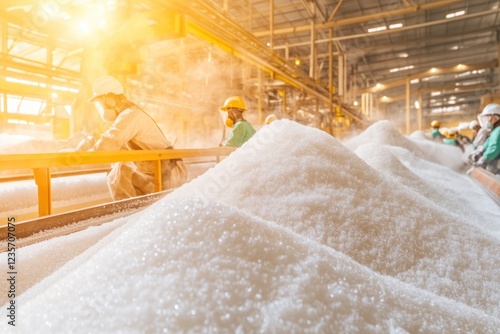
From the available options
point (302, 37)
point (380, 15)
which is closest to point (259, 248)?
point (380, 15)

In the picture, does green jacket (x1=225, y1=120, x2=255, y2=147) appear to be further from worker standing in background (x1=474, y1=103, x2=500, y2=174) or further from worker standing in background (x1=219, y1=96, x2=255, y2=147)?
worker standing in background (x1=474, y1=103, x2=500, y2=174)

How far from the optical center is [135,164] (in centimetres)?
267

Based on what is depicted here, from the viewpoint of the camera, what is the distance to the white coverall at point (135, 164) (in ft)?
7.99

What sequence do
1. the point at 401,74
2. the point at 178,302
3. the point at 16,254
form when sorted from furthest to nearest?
the point at 401,74 → the point at 16,254 → the point at 178,302

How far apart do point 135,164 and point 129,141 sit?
0.19 m

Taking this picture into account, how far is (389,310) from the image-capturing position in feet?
1.81

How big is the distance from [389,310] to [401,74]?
15790 millimetres

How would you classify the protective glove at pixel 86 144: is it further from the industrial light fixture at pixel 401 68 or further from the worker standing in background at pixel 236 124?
the industrial light fixture at pixel 401 68

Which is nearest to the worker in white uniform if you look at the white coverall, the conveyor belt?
the white coverall

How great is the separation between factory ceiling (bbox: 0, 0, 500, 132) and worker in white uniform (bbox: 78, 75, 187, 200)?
2.58 ft

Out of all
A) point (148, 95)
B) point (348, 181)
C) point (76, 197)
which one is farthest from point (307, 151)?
point (148, 95)

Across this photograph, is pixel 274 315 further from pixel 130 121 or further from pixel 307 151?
pixel 130 121

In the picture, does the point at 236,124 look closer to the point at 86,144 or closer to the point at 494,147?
the point at 86,144

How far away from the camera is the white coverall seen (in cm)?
244
